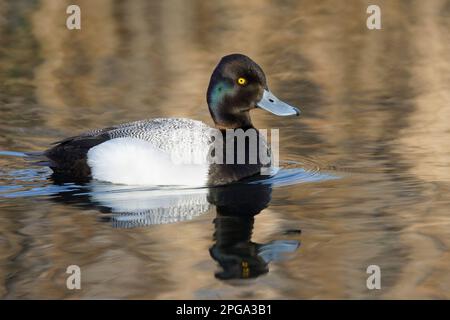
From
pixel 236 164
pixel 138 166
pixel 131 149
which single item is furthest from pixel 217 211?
pixel 131 149

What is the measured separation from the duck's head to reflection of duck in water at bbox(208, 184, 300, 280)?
2.86 feet

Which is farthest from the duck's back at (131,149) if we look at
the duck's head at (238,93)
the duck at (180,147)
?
the duck's head at (238,93)

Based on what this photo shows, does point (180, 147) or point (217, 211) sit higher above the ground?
point (180, 147)

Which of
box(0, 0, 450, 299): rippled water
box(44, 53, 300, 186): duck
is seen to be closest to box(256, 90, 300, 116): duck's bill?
box(44, 53, 300, 186): duck

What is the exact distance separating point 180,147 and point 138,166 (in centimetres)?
39

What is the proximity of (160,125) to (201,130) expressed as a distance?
1.17 ft

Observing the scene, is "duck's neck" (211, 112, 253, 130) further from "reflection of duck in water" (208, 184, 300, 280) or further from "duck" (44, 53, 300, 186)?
"reflection of duck in water" (208, 184, 300, 280)

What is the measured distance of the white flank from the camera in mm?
8664

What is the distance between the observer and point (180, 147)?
28.8 ft

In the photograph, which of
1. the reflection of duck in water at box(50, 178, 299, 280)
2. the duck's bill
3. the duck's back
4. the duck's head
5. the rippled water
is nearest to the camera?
the rippled water

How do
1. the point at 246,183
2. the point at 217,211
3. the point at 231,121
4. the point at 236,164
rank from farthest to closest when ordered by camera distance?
the point at 231,121
the point at 236,164
the point at 246,183
the point at 217,211

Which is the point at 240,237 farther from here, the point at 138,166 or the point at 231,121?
the point at 231,121

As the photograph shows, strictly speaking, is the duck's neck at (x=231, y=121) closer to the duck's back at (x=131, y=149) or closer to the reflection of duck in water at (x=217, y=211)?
the duck's back at (x=131, y=149)
